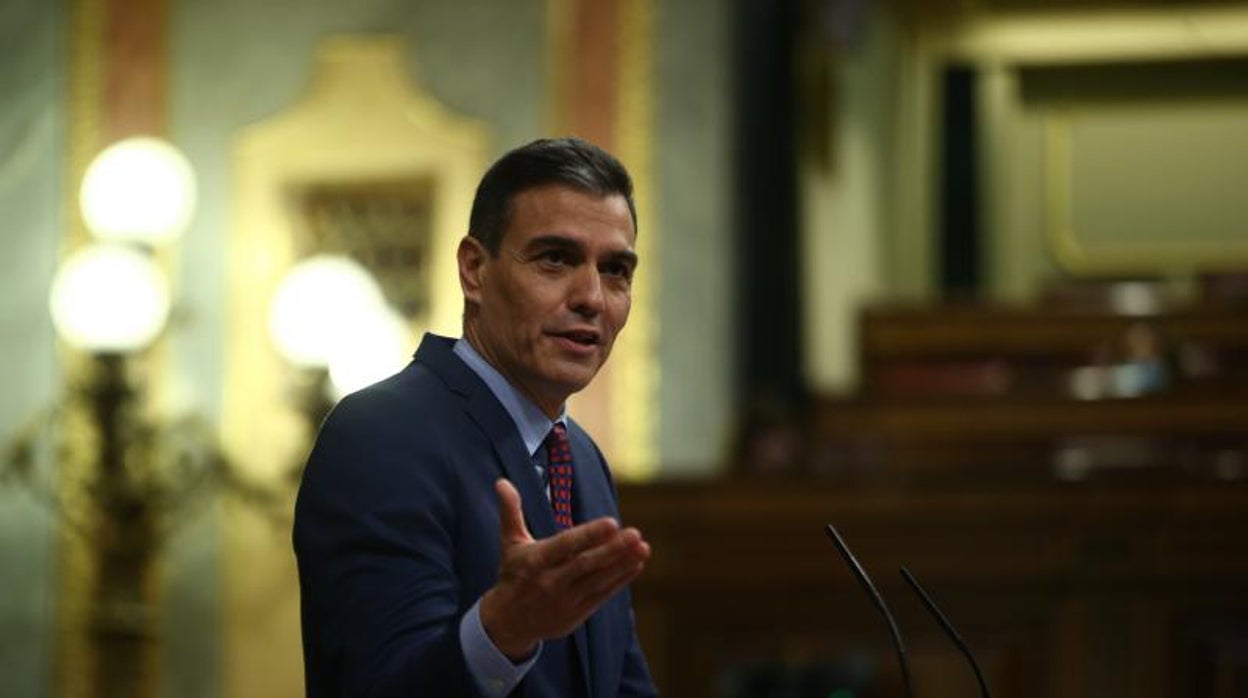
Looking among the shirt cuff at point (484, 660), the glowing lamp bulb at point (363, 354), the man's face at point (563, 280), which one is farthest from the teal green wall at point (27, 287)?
the shirt cuff at point (484, 660)

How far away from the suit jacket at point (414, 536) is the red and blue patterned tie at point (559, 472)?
54 mm

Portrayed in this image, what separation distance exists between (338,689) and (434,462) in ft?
0.64

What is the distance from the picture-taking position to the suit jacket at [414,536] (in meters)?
1.75

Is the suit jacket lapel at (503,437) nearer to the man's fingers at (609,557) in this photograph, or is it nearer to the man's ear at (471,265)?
the man's ear at (471,265)

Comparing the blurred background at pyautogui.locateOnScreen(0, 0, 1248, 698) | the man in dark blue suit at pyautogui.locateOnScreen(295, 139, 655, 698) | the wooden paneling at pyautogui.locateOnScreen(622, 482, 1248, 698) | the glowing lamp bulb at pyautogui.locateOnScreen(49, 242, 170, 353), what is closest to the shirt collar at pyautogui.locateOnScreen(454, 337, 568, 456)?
the man in dark blue suit at pyautogui.locateOnScreen(295, 139, 655, 698)

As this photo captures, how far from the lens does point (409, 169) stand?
29.4 ft

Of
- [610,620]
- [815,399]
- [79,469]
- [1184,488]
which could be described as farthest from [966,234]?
[610,620]

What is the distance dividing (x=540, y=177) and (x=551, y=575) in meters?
0.39

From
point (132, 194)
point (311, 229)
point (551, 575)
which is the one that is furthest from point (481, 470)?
point (311, 229)

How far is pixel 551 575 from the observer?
63.9 inches

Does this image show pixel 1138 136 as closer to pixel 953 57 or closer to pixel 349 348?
pixel 953 57

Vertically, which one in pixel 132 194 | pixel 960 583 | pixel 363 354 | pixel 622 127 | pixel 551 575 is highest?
pixel 622 127

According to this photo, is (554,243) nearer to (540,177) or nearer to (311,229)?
(540,177)

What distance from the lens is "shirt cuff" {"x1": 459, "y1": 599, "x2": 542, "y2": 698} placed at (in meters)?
1.70
